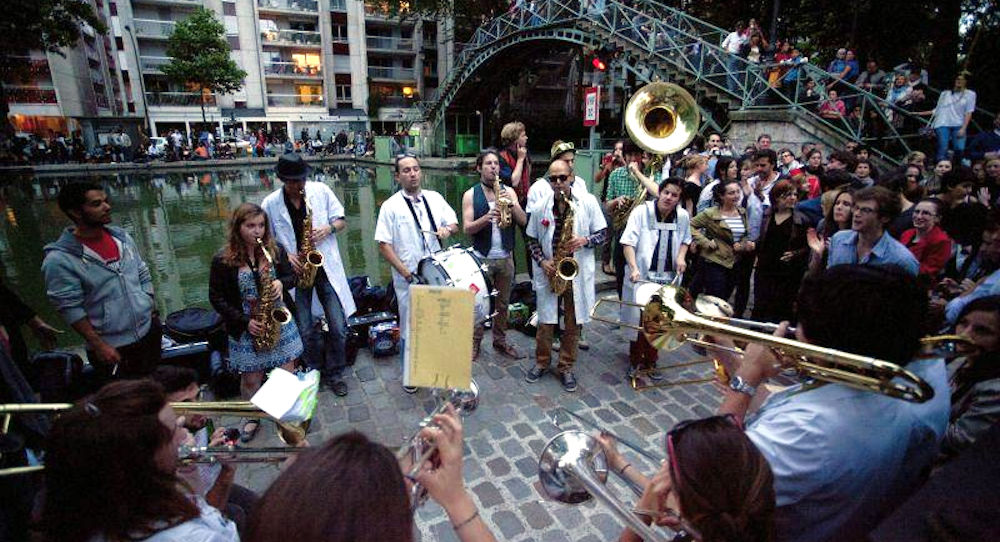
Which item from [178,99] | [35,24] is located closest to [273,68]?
[178,99]

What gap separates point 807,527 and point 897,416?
1.57 ft

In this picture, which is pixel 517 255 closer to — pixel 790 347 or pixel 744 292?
pixel 744 292

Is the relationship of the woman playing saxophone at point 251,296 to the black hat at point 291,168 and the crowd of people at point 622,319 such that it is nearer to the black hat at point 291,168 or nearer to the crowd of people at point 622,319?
the crowd of people at point 622,319

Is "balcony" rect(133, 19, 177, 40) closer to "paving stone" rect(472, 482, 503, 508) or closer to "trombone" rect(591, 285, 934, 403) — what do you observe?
"paving stone" rect(472, 482, 503, 508)

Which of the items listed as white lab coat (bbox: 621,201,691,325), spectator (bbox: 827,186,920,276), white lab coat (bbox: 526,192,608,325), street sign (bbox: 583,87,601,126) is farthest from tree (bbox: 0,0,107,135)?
spectator (bbox: 827,186,920,276)

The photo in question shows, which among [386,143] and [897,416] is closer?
[897,416]

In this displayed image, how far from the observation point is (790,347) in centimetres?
172

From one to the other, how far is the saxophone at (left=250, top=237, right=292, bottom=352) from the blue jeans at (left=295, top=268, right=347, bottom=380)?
59 centimetres

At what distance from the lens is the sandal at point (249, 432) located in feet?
12.5

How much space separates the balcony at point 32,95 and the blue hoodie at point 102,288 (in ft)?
141

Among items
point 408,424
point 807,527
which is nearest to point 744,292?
point 408,424

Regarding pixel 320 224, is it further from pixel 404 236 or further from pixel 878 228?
pixel 878 228

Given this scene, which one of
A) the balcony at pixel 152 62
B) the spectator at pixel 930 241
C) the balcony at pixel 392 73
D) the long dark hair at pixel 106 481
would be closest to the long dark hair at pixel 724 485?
the long dark hair at pixel 106 481

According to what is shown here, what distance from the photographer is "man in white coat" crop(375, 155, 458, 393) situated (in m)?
4.38
